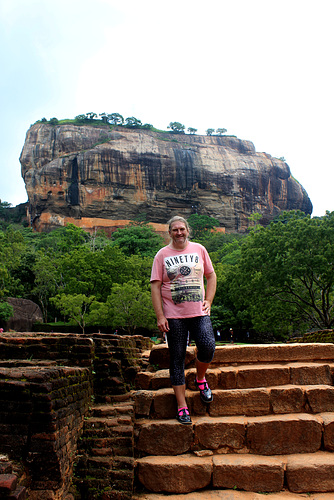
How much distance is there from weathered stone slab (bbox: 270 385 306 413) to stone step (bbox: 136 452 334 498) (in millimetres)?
483

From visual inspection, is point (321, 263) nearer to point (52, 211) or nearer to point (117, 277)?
point (117, 277)

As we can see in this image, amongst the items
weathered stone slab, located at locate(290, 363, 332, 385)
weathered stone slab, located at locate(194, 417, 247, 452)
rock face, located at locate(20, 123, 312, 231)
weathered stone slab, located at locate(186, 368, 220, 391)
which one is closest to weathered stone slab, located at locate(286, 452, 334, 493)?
weathered stone slab, located at locate(194, 417, 247, 452)

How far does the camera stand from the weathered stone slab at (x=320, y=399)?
3.70 meters

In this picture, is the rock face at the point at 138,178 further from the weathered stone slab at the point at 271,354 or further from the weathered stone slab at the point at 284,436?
Answer: the weathered stone slab at the point at 284,436

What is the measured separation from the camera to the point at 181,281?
347cm

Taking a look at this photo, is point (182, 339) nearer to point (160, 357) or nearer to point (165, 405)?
point (165, 405)

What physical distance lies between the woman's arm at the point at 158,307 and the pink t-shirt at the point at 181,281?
4 cm

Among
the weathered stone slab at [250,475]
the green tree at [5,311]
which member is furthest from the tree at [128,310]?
the weathered stone slab at [250,475]

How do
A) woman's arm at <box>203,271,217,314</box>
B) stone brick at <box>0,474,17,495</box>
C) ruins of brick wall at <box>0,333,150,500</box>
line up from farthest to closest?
woman's arm at <box>203,271,217,314</box>, ruins of brick wall at <box>0,333,150,500</box>, stone brick at <box>0,474,17,495</box>

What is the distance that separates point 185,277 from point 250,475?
1672mm

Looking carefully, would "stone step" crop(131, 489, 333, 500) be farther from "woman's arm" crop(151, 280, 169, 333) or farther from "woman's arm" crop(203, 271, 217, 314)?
"woman's arm" crop(203, 271, 217, 314)

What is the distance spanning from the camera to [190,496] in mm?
3057

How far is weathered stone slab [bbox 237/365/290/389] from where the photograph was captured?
3955mm

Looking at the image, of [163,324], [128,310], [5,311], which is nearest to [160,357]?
[163,324]
